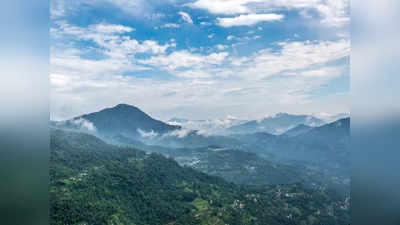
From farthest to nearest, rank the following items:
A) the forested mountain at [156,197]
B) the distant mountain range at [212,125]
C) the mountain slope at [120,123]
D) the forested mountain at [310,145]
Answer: the mountain slope at [120,123]
the forested mountain at [310,145]
the distant mountain range at [212,125]
the forested mountain at [156,197]

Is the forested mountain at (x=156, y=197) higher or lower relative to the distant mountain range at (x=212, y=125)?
lower

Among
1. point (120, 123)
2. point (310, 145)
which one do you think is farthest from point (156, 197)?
point (310, 145)

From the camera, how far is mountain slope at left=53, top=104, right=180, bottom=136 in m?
99.8

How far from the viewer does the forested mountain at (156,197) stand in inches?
908

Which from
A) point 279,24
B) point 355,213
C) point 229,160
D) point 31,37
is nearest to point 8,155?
point 31,37

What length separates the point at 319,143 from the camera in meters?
107

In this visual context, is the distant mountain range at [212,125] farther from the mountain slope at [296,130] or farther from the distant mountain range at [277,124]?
the mountain slope at [296,130]

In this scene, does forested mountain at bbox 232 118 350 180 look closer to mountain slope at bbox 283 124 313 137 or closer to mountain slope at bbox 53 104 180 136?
mountain slope at bbox 283 124 313 137

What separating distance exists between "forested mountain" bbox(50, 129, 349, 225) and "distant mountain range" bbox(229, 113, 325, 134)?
10638 centimetres

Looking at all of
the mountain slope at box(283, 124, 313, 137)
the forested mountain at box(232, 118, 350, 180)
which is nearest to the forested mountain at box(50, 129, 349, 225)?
the forested mountain at box(232, 118, 350, 180)

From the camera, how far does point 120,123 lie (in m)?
107

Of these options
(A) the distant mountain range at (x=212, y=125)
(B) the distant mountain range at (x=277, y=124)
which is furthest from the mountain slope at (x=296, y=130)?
(A) the distant mountain range at (x=212, y=125)

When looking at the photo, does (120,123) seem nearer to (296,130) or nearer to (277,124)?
(296,130)

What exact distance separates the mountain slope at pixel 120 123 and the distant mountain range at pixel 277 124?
52.6 meters
